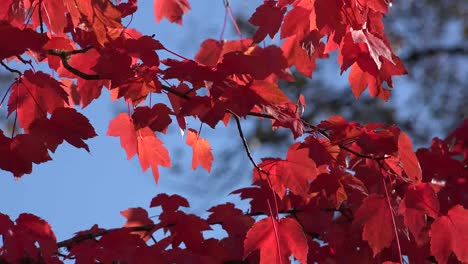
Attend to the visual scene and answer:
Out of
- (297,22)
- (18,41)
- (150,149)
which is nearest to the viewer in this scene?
(18,41)

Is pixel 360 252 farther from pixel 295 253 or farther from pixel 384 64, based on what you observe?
pixel 384 64

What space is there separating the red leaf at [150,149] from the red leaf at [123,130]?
73 mm

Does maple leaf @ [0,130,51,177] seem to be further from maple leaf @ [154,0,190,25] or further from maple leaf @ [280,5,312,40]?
maple leaf @ [280,5,312,40]

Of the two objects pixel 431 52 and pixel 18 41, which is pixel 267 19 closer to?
pixel 18 41

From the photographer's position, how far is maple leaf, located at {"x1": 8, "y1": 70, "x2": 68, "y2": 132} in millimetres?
1927

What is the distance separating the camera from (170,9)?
7.10ft

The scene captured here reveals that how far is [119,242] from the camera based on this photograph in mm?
2078

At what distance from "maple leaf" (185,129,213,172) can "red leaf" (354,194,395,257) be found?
19.0 inches

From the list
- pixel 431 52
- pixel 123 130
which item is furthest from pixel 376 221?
pixel 431 52

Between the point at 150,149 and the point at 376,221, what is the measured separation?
603mm

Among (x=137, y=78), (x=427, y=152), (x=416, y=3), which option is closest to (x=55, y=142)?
(x=137, y=78)

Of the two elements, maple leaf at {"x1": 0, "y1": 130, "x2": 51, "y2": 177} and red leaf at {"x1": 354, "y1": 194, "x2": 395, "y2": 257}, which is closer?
maple leaf at {"x1": 0, "y1": 130, "x2": 51, "y2": 177}

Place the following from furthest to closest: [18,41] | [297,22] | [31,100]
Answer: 1. [297,22]
2. [31,100]
3. [18,41]

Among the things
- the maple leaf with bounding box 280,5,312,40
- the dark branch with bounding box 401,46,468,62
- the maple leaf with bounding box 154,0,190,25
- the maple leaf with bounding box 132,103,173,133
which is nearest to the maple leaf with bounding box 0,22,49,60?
the maple leaf with bounding box 132,103,173,133
